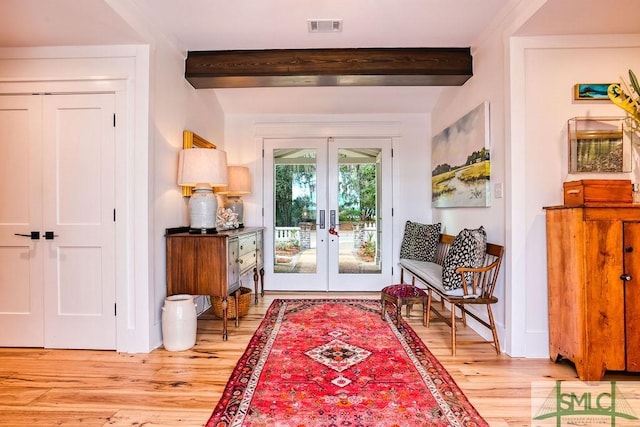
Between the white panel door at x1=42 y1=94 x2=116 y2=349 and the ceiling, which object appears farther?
the white panel door at x1=42 y1=94 x2=116 y2=349

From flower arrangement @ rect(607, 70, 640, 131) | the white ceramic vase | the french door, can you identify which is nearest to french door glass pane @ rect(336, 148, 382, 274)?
the french door

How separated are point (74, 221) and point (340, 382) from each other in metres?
2.39

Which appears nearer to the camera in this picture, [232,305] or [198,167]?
[198,167]

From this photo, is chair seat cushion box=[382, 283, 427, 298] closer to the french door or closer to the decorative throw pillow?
the decorative throw pillow

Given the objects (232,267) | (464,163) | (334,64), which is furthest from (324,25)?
(232,267)

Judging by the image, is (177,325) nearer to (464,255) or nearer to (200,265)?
(200,265)

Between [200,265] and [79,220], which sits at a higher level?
[79,220]

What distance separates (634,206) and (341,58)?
2508 millimetres

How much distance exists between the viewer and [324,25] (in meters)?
2.77

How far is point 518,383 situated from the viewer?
7.01ft

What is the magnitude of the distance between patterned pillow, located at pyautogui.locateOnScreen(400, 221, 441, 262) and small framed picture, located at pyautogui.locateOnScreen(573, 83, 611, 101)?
1938 mm

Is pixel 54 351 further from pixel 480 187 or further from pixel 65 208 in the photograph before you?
pixel 480 187

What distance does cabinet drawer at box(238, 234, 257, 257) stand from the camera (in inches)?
132

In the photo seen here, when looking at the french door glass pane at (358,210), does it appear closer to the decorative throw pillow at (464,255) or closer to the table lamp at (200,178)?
the decorative throw pillow at (464,255)
